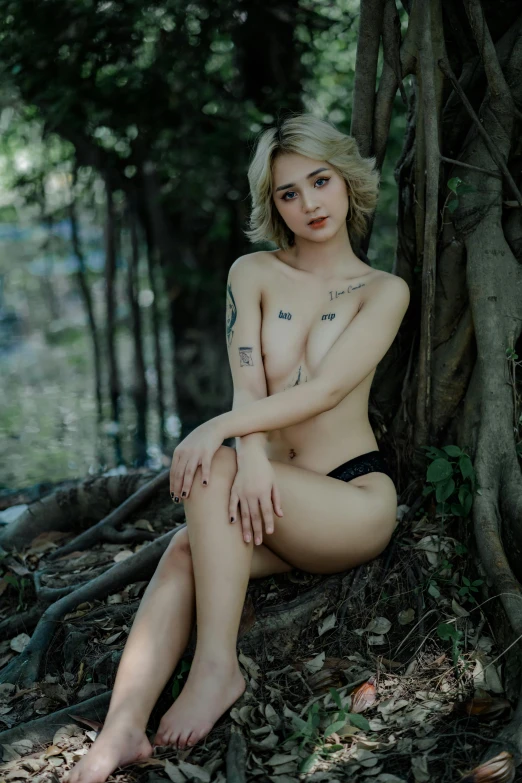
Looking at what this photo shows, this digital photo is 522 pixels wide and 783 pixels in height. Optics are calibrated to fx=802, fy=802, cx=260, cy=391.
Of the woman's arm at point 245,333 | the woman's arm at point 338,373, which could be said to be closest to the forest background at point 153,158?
the woman's arm at point 245,333

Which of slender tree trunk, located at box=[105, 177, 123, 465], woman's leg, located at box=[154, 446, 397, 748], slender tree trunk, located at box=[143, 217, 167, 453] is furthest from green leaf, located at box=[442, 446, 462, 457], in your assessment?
slender tree trunk, located at box=[143, 217, 167, 453]

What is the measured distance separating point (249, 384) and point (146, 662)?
36.6 inches

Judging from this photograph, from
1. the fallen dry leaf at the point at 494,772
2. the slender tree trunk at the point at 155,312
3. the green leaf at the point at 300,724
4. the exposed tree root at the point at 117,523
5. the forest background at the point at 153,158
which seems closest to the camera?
the fallen dry leaf at the point at 494,772

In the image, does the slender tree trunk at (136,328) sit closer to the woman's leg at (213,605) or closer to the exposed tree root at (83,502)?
the exposed tree root at (83,502)

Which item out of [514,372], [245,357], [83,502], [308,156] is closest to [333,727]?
[245,357]

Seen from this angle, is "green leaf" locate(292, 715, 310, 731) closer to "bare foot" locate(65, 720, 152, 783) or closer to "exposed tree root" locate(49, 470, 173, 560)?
"bare foot" locate(65, 720, 152, 783)

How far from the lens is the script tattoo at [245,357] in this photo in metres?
2.68

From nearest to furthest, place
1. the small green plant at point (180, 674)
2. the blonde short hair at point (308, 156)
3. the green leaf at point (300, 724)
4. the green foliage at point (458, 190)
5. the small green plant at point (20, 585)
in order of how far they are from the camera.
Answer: the green leaf at point (300, 724) < the small green plant at point (180, 674) < the blonde short hair at point (308, 156) < the green foliage at point (458, 190) < the small green plant at point (20, 585)

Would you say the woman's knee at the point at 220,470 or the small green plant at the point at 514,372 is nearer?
the woman's knee at the point at 220,470

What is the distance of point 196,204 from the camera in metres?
7.27

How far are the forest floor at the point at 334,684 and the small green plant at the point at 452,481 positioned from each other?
0.08 m

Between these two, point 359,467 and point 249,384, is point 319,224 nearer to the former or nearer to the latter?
point 249,384

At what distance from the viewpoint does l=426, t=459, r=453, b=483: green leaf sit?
106 inches

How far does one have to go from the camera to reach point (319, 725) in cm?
220
